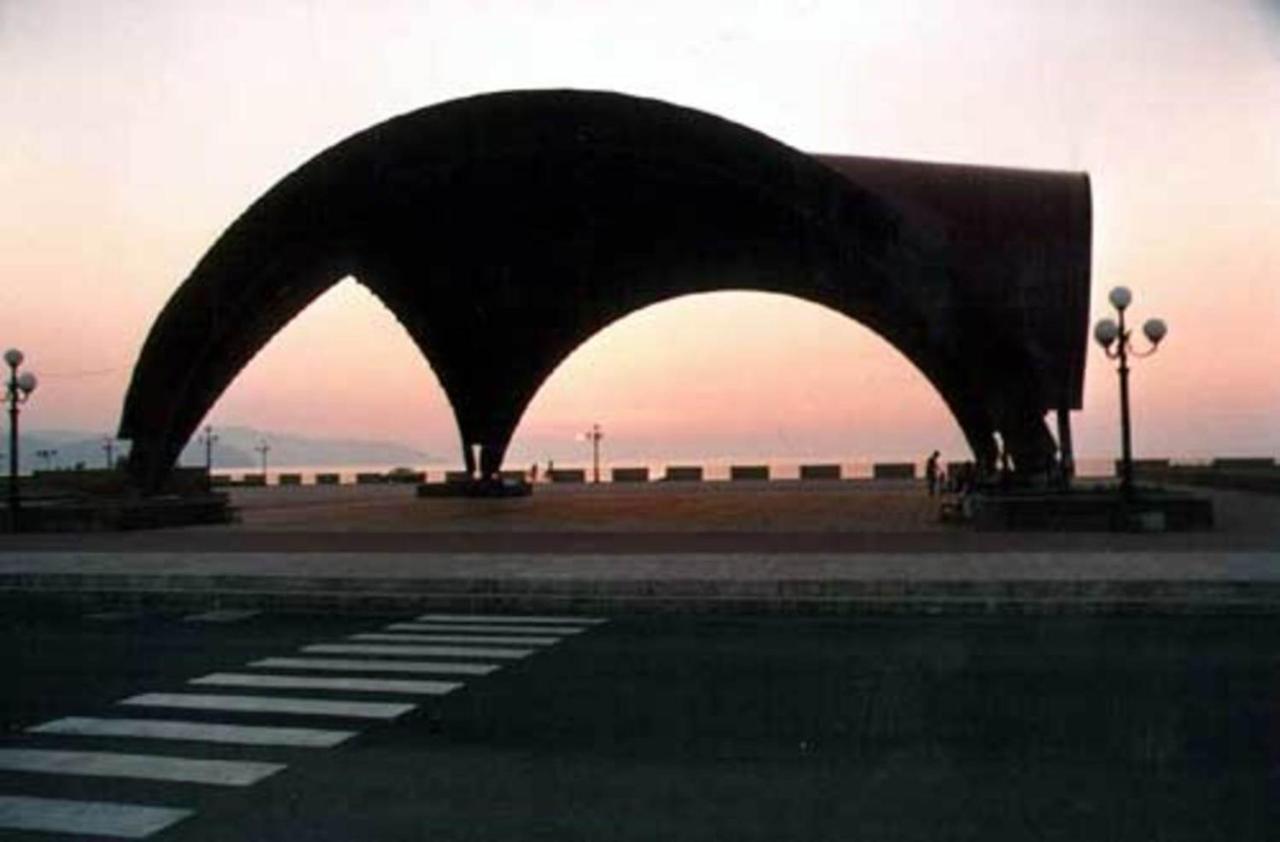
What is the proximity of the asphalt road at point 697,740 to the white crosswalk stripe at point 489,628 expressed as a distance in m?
0.74

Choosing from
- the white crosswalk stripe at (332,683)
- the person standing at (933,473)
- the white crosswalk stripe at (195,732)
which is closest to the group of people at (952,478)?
the person standing at (933,473)

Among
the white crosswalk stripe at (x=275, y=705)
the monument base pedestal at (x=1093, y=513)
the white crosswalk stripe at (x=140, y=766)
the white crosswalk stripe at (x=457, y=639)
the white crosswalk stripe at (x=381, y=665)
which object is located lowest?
the white crosswalk stripe at (x=140, y=766)

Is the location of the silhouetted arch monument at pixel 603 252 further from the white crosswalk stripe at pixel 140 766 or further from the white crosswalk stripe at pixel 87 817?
the white crosswalk stripe at pixel 87 817

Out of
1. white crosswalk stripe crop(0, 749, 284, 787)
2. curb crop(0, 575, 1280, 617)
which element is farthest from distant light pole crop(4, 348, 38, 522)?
white crosswalk stripe crop(0, 749, 284, 787)

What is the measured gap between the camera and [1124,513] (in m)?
26.0

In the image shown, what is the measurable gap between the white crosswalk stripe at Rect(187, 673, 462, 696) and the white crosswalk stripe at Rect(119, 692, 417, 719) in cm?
55

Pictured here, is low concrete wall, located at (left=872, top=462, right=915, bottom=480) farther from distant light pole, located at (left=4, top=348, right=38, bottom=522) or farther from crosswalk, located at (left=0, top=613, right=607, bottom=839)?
crosswalk, located at (left=0, top=613, right=607, bottom=839)

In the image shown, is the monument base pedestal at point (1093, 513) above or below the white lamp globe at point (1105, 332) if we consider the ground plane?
below

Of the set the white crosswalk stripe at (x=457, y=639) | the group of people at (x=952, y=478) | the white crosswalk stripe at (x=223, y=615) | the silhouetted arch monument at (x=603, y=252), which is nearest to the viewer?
the white crosswalk stripe at (x=457, y=639)

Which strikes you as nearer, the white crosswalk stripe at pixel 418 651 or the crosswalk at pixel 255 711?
the crosswalk at pixel 255 711

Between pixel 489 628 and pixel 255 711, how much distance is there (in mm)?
5581

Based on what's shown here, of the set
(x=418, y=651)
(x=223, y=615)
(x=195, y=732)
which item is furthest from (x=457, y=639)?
(x=195, y=732)

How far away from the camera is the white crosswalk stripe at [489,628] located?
15703 millimetres

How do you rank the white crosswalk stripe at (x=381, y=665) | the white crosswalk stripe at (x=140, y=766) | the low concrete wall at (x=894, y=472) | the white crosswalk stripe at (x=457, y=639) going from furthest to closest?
1. the low concrete wall at (x=894, y=472)
2. the white crosswalk stripe at (x=457, y=639)
3. the white crosswalk stripe at (x=381, y=665)
4. the white crosswalk stripe at (x=140, y=766)
